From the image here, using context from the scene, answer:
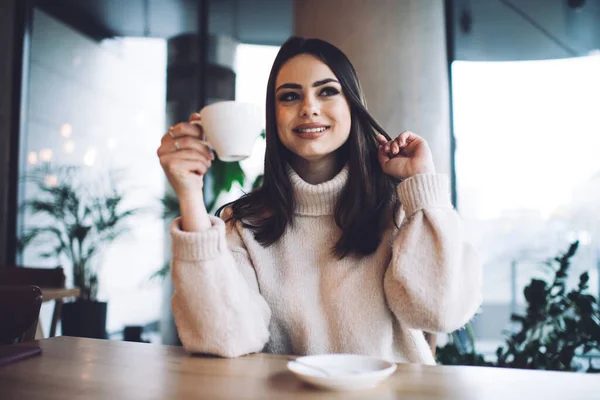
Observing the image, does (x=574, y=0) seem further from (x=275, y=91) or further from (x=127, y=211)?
(x=127, y=211)

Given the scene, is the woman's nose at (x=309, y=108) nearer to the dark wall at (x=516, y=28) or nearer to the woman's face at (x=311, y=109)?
the woman's face at (x=311, y=109)

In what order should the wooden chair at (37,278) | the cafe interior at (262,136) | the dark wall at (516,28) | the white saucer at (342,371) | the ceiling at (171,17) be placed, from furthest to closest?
the ceiling at (171,17)
the dark wall at (516,28)
the cafe interior at (262,136)
the wooden chair at (37,278)
the white saucer at (342,371)

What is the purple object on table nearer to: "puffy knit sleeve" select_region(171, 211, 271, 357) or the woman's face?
"puffy knit sleeve" select_region(171, 211, 271, 357)

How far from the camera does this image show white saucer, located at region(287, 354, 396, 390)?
71 cm

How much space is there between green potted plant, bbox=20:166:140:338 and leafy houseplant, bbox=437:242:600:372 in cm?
242

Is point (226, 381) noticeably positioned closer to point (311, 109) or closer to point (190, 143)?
point (190, 143)

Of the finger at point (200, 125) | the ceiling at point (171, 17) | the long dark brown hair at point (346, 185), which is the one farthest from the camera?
the ceiling at point (171, 17)

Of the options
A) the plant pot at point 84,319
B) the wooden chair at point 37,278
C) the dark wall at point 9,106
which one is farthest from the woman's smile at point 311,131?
the dark wall at point 9,106

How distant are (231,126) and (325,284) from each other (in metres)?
0.56

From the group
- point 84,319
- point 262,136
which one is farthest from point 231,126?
point 84,319

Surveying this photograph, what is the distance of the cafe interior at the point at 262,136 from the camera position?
8.39ft

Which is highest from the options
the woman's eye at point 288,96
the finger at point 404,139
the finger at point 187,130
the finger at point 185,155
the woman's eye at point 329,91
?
the woman's eye at point 329,91

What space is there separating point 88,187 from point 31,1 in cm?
175

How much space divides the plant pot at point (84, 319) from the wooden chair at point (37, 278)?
1300 millimetres
